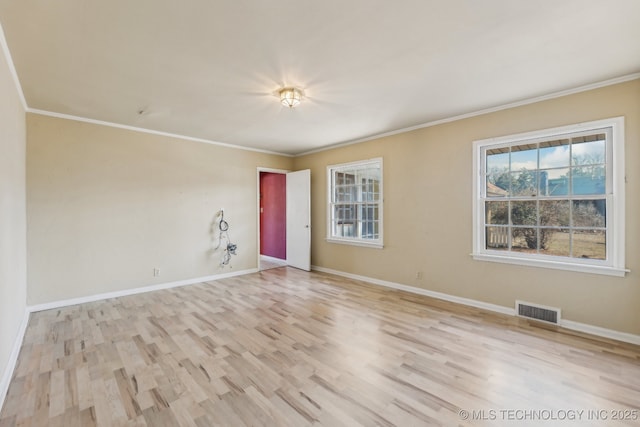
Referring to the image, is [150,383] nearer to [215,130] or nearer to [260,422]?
[260,422]

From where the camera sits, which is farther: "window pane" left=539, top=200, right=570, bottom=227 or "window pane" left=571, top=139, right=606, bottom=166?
"window pane" left=539, top=200, right=570, bottom=227

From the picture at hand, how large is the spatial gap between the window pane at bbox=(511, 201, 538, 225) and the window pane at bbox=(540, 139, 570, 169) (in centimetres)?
46

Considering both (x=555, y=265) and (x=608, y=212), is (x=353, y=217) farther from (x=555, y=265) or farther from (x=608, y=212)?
(x=608, y=212)

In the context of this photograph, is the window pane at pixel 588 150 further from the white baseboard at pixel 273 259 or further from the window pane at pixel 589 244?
the white baseboard at pixel 273 259

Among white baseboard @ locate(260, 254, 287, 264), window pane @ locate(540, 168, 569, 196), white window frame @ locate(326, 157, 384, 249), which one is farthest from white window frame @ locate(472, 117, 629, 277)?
white baseboard @ locate(260, 254, 287, 264)

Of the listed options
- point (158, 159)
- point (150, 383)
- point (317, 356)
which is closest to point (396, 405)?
point (317, 356)

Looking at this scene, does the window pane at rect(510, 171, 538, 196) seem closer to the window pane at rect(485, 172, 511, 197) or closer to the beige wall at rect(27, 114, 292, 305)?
the window pane at rect(485, 172, 511, 197)

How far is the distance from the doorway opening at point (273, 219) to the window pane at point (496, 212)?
13.6 ft

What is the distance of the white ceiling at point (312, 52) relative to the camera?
181cm

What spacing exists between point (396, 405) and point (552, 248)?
2.67 meters

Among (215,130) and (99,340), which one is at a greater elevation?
(215,130)

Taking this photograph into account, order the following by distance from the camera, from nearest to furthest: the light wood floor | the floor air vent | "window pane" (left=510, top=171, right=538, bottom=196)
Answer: the light wood floor, the floor air vent, "window pane" (left=510, top=171, right=538, bottom=196)

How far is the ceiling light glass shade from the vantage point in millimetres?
2900

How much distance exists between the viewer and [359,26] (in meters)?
1.96
